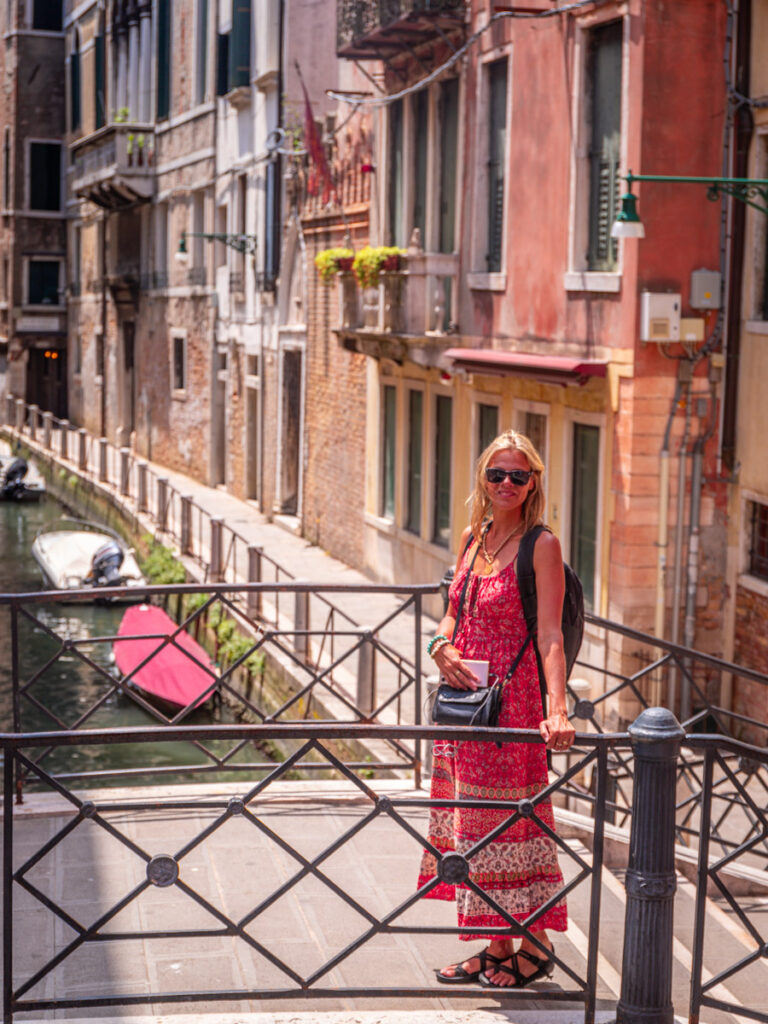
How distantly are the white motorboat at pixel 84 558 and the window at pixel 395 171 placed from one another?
17.7ft

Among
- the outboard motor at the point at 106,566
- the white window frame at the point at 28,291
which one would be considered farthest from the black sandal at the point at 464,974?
the white window frame at the point at 28,291

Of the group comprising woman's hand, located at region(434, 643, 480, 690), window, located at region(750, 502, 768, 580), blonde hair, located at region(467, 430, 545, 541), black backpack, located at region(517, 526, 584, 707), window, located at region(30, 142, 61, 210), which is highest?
window, located at region(30, 142, 61, 210)

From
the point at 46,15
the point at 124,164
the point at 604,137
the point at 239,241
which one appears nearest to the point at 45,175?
the point at 46,15

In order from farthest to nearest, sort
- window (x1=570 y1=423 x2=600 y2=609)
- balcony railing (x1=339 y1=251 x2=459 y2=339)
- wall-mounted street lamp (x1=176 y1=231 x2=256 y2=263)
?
wall-mounted street lamp (x1=176 y1=231 x2=256 y2=263)
balcony railing (x1=339 y1=251 x2=459 y2=339)
window (x1=570 y1=423 x2=600 y2=609)

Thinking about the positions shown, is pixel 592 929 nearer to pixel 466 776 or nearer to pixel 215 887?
pixel 466 776

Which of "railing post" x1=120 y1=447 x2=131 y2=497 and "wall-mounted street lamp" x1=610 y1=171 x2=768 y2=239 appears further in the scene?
"railing post" x1=120 y1=447 x2=131 y2=497

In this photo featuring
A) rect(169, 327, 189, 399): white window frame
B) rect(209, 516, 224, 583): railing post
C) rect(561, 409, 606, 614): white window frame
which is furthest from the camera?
rect(169, 327, 189, 399): white window frame

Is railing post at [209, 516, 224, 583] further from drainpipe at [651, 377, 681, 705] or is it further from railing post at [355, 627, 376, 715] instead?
drainpipe at [651, 377, 681, 705]

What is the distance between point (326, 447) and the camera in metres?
19.1

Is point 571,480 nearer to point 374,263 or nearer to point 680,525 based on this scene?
point 680,525

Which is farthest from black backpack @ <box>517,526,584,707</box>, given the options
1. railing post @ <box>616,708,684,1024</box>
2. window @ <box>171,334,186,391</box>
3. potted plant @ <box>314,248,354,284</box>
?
window @ <box>171,334,186,391</box>

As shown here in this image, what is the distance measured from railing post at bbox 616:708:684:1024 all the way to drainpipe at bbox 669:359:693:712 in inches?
270

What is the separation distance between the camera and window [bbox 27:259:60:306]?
38531mm

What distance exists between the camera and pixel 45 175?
3847 cm
